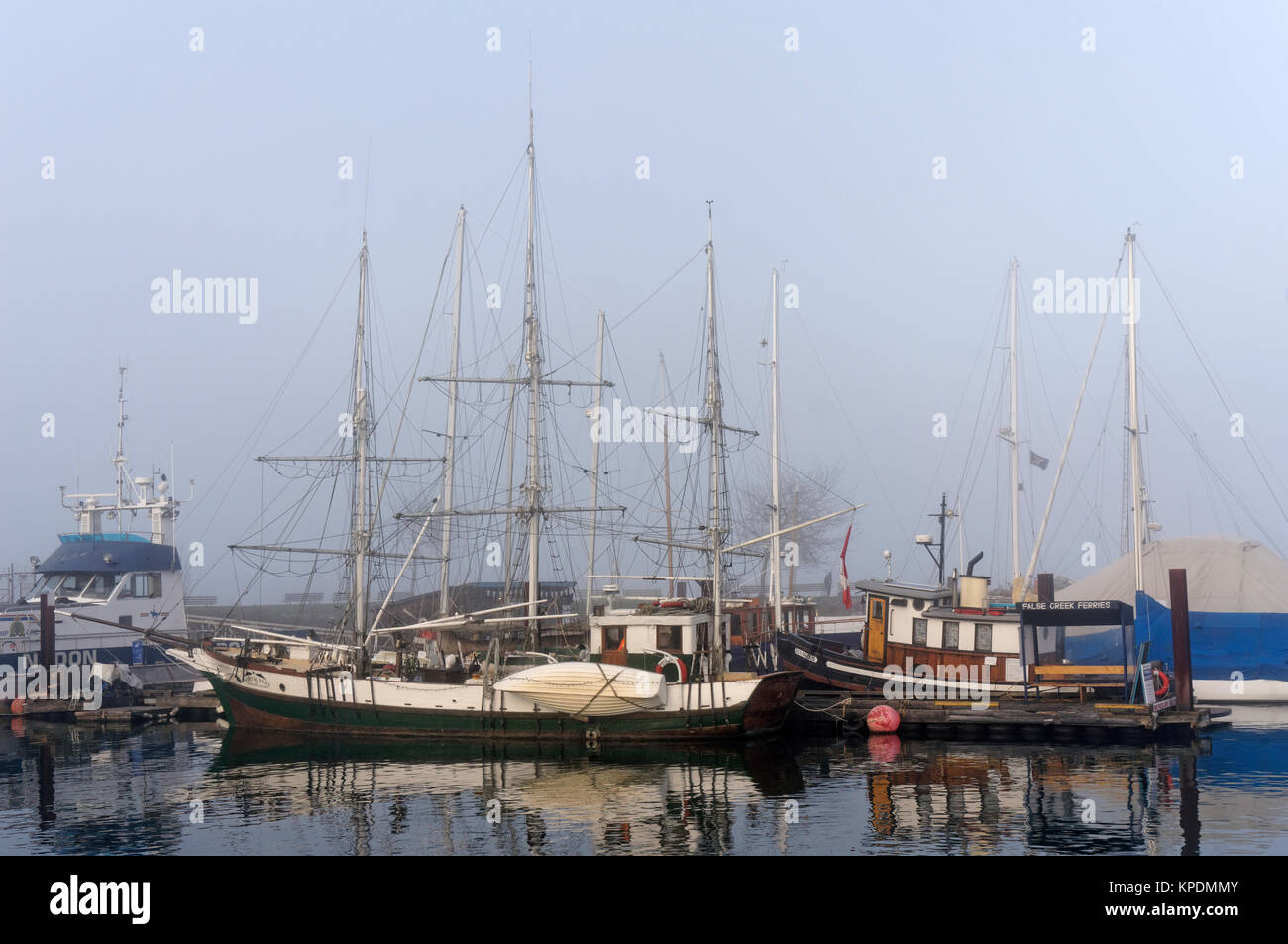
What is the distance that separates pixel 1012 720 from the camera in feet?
118

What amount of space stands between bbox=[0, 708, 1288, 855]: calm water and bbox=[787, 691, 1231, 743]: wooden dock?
0.79m

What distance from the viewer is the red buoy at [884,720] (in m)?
37.3

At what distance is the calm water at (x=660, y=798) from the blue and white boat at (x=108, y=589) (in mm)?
17632

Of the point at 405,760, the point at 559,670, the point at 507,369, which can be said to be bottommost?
the point at 405,760

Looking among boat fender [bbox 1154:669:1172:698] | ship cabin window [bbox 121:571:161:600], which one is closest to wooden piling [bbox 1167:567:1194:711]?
boat fender [bbox 1154:669:1172:698]

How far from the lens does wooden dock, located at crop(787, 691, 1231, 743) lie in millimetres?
34938

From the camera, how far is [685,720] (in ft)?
120

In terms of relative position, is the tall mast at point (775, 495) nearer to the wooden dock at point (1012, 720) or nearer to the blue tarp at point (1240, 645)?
the wooden dock at point (1012, 720)

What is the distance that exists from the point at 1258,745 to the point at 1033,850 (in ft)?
54.2

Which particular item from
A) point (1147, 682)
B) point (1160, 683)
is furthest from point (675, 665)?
point (1160, 683)

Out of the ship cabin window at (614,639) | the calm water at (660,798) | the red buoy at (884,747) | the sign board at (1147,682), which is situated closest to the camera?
the calm water at (660,798)

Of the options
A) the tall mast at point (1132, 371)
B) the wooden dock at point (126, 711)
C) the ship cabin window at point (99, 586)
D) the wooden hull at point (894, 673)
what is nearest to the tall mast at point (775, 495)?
the wooden hull at point (894, 673)
